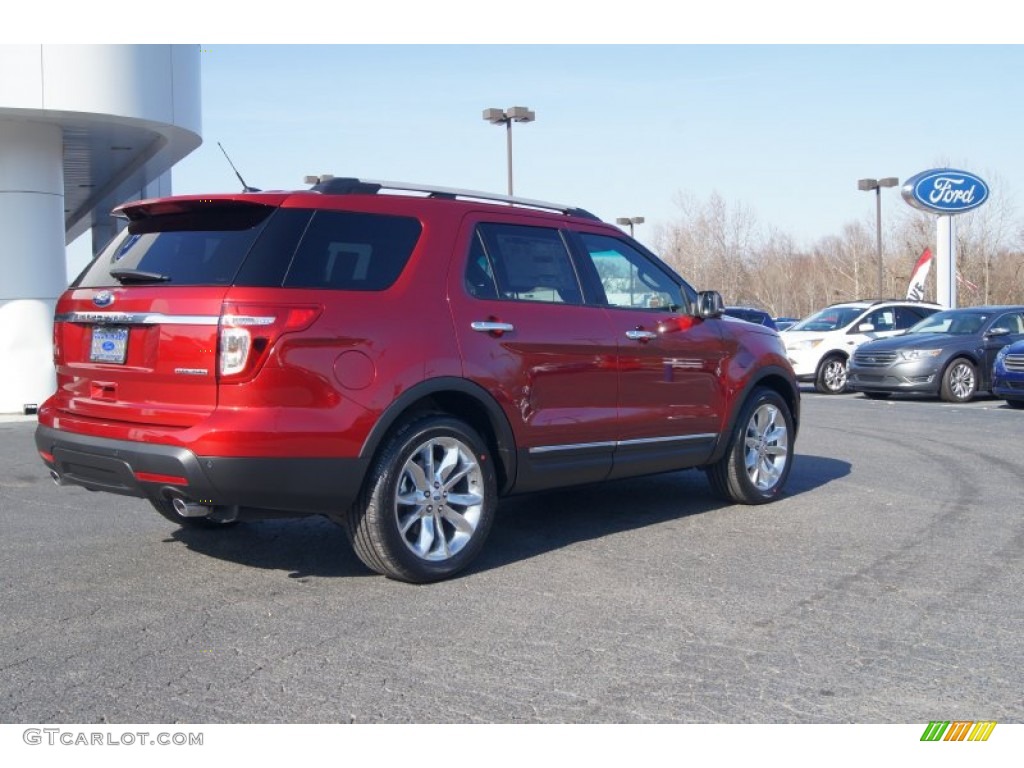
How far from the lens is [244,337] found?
483 centimetres

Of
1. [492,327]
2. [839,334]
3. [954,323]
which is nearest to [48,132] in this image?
[492,327]

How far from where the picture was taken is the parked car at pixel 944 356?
16.8 metres

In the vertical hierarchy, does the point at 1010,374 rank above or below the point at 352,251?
below

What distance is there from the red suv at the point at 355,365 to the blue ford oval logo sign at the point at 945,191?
22.2 m

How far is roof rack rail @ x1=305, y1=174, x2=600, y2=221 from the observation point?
5441mm

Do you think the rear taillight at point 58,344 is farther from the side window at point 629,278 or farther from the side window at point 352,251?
the side window at point 629,278

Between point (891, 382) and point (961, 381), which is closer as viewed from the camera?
point (961, 381)

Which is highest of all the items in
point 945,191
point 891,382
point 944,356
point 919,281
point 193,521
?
point 945,191

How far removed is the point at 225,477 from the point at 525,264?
2.15m

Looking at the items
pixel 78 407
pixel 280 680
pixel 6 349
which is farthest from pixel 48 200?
pixel 280 680

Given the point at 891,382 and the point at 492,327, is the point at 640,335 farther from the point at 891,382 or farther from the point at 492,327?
the point at 891,382

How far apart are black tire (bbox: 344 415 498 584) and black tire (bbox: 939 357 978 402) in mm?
12789

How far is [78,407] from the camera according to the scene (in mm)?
5480
